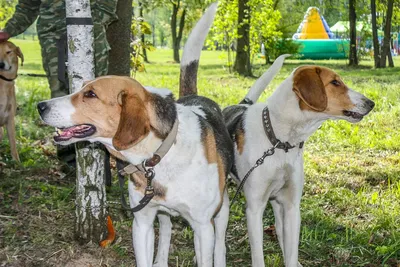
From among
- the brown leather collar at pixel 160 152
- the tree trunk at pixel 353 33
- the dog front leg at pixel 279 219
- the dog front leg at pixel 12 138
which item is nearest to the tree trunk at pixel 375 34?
the tree trunk at pixel 353 33

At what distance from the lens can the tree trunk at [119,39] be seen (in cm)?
625

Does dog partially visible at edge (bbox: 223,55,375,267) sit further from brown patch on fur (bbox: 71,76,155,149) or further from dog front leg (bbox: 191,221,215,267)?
brown patch on fur (bbox: 71,76,155,149)

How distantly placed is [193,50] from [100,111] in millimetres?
1534

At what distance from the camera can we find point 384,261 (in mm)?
4137

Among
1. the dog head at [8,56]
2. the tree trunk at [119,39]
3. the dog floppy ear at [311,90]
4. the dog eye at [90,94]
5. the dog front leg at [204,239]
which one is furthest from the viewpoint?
the dog head at [8,56]

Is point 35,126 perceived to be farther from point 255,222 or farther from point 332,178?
point 255,222

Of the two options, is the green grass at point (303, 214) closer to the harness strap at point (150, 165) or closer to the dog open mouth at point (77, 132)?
the harness strap at point (150, 165)

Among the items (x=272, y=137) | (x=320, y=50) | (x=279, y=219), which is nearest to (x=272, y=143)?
(x=272, y=137)

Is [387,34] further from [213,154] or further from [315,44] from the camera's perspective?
→ [213,154]

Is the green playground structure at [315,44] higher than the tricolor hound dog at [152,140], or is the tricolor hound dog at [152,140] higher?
the green playground structure at [315,44]

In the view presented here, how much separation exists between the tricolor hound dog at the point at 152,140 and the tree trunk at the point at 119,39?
2805mm

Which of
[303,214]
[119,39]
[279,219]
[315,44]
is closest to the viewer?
[279,219]

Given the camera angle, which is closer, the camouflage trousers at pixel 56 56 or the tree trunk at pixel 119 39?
the camouflage trousers at pixel 56 56

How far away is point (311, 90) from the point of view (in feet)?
12.5
